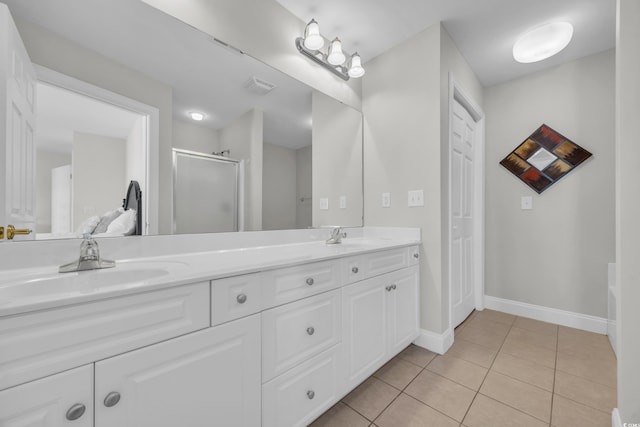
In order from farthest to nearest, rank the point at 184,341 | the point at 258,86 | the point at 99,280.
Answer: the point at 258,86 → the point at 99,280 → the point at 184,341

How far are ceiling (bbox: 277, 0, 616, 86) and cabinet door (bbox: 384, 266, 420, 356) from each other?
1.78 meters

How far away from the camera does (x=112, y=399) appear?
0.62 m

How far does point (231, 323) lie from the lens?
838 millimetres

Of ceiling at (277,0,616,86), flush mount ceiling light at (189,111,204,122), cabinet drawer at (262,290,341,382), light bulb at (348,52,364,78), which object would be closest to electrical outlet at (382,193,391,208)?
light bulb at (348,52,364,78)

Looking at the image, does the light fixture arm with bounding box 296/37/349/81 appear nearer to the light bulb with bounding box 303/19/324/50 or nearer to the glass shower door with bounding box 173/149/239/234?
the light bulb with bounding box 303/19/324/50

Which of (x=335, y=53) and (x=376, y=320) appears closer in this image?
(x=376, y=320)

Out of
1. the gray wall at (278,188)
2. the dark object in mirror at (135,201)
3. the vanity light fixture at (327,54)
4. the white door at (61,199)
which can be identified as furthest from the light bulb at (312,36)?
the white door at (61,199)

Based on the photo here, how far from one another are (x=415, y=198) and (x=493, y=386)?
4.11ft

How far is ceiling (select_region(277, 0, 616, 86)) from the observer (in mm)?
1690

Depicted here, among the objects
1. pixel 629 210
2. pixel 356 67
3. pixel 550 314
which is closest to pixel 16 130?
pixel 356 67

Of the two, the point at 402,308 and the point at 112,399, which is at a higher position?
the point at 112,399

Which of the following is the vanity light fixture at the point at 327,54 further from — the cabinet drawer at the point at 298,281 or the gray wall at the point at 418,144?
the cabinet drawer at the point at 298,281

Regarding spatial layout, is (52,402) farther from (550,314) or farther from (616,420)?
(550,314)

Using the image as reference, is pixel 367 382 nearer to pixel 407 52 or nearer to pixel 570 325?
pixel 570 325
